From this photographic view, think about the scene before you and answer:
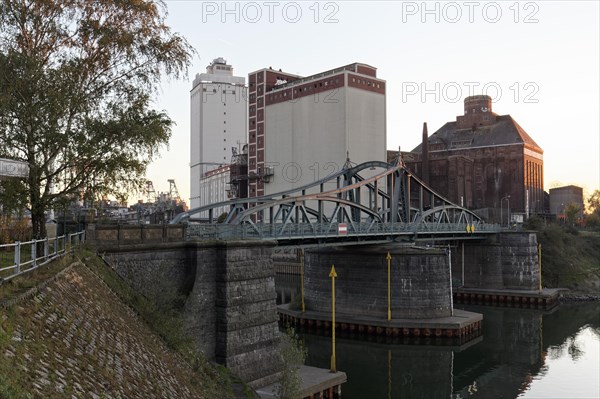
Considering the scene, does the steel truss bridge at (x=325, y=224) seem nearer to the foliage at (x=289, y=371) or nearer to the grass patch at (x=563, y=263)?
the foliage at (x=289, y=371)

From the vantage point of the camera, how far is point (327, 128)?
10600 cm

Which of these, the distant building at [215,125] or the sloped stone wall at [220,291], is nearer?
the sloped stone wall at [220,291]

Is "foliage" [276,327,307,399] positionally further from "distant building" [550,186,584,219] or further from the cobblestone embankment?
"distant building" [550,186,584,219]

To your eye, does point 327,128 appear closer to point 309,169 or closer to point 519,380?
point 309,169

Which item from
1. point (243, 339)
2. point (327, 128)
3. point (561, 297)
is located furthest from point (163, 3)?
point (327, 128)

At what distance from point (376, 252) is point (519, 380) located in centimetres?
1641

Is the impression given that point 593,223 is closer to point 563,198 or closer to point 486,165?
point 563,198

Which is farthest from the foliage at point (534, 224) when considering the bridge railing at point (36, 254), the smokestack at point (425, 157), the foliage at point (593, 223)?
the bridge railing at point (36, 254)

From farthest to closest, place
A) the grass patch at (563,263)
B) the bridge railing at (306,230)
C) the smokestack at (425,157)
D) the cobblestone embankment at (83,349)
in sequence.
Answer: the smokestack at (425,157)
the grass patch at (563,263)
the bridge railing at (306,230)
the cobblestone embankment at (83,349)

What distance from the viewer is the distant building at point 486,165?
119062mm

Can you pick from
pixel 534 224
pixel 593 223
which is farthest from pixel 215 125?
pixel 534 224

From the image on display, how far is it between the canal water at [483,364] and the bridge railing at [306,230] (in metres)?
9.64

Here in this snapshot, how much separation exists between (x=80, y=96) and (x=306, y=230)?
19.1 metres

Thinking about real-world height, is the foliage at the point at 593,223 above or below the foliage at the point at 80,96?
below
